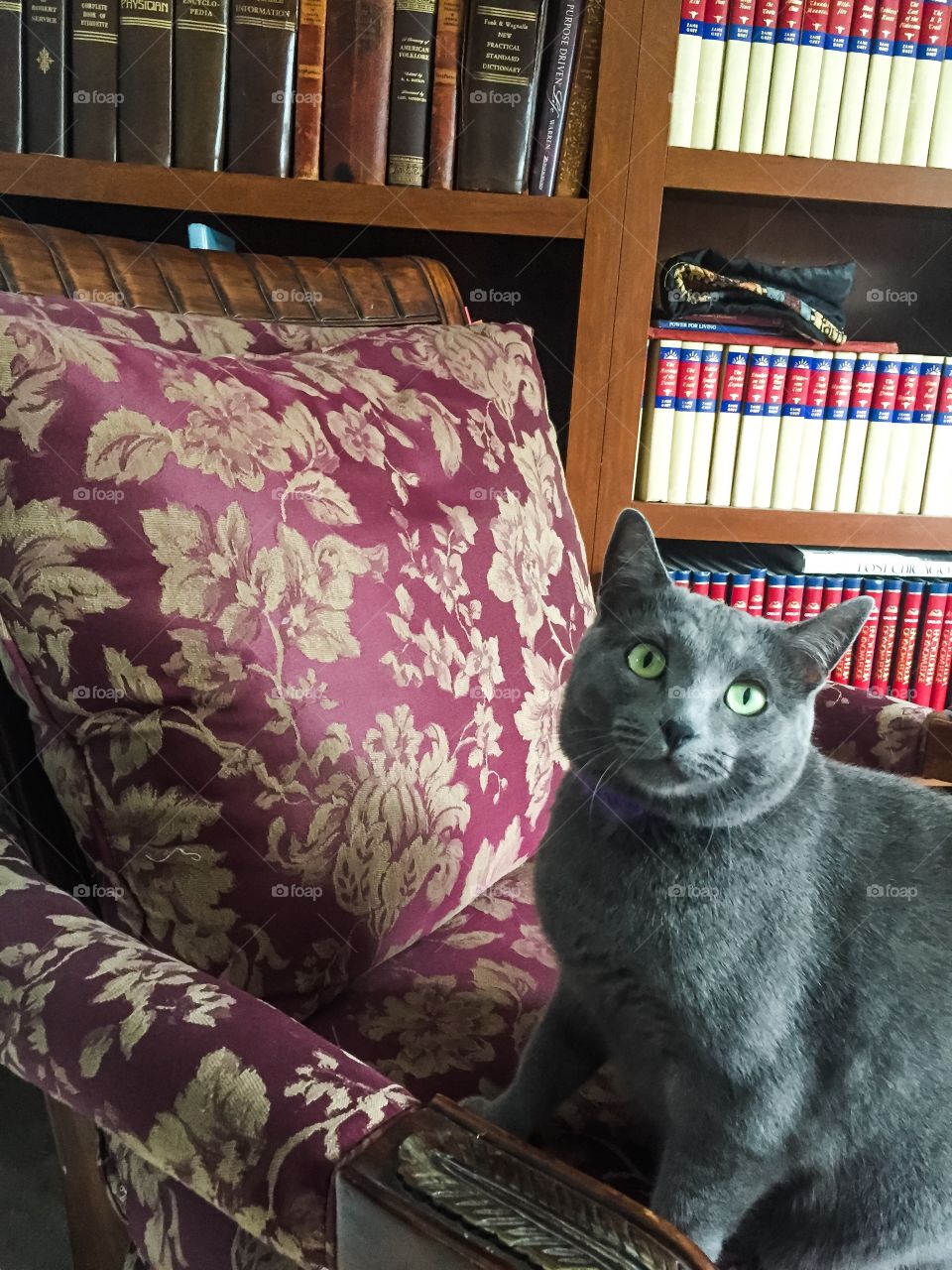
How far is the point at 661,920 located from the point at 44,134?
1170 mm

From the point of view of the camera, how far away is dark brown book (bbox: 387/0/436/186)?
1.23 m

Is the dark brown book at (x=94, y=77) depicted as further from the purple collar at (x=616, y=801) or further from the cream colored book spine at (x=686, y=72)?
the purple collar at (x=616, y=801)

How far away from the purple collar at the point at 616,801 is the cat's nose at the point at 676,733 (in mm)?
56

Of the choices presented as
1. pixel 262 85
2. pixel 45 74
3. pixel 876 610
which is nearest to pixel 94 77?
pixel 45 74

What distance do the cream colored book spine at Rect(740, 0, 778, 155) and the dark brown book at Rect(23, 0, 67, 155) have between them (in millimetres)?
863

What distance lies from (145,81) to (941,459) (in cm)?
122

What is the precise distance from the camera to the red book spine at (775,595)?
5.00ft

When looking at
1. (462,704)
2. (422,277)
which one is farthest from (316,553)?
(422,277)

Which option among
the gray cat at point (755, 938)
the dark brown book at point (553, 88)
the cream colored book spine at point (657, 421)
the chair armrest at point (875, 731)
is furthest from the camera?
the cream colored book spine at point (657, 421)

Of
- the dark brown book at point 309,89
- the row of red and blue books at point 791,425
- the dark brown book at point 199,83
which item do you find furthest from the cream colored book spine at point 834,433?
the dark brown book at point 199,83

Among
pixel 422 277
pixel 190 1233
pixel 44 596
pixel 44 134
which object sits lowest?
pixel 190 1233

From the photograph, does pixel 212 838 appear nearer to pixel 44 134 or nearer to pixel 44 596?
pixel 44 596

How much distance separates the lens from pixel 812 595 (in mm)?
1539

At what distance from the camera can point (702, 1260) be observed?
0.41 metres
